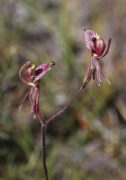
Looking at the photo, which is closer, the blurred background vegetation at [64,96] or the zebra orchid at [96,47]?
the zebra orchid at [96,47]

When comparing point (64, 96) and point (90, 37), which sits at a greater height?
point (90, 37)

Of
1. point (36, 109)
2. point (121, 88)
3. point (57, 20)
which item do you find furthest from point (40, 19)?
point (36, 109)

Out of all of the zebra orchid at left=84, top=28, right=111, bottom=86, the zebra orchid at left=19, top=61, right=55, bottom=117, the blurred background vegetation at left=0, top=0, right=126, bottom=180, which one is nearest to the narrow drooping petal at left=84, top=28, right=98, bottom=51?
the zebra orchid at left=84, top=28, right=111, bottom=86

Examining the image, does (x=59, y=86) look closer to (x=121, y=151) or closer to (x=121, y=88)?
(x=121, y=88)

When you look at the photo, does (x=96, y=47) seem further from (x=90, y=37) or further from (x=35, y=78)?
(x=35, y=78)

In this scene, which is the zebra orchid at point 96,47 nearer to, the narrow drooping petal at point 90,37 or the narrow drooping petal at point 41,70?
the narrow drooping petal at point 90,37

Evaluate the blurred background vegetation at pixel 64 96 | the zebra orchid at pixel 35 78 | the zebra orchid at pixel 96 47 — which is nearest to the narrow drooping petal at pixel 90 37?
the zebra orchid at pixel 96 47

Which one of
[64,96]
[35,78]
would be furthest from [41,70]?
[64,96]

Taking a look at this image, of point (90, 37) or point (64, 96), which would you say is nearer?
point (90, 37)
